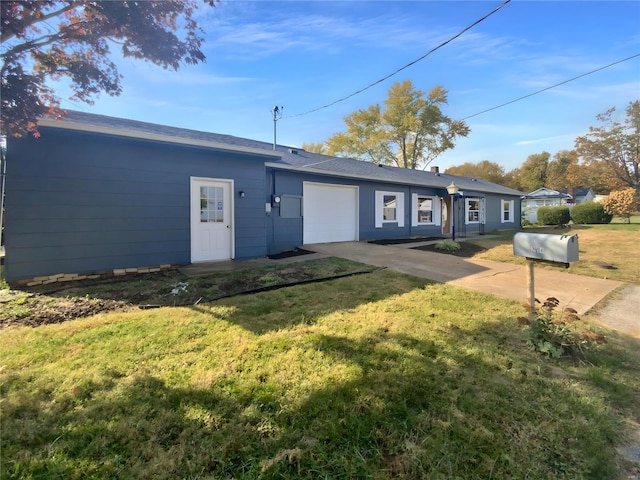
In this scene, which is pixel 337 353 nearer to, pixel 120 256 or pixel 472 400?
pixel 472 400

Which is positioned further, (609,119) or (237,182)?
(609,119)

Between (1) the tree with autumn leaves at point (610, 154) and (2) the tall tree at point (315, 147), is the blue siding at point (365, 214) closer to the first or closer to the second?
(2) the tall tree at point (315, 147)

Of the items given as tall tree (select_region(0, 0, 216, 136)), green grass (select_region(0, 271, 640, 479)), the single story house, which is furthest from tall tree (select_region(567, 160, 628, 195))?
tall tree (select_region(0, 0, 216, 136))

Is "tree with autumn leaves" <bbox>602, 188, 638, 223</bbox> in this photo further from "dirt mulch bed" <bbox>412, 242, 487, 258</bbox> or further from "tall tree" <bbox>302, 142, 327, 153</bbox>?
"tall tree" <bbox>302, 142, 327, 153</bbox>

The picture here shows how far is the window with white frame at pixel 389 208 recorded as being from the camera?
1220cm

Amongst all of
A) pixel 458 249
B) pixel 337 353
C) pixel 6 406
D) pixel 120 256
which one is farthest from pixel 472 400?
pixel 458 249

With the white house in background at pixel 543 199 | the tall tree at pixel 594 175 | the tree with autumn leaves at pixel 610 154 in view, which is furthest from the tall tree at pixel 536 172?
the white house in background at pixel 543 199

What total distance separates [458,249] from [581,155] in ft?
124

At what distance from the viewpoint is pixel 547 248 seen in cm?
325

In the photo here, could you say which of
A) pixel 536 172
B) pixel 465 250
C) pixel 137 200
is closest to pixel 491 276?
pixel 465 250

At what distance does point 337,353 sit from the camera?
9.02ft

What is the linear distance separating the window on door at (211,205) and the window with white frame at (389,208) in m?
6.69

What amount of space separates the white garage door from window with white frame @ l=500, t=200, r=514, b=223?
13.9 m

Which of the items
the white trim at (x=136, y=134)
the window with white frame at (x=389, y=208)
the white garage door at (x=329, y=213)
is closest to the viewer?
the white trim at (x=136, y=134)
